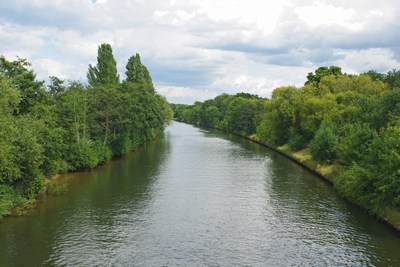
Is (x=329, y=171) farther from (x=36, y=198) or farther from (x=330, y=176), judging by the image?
(x=36, y=198)

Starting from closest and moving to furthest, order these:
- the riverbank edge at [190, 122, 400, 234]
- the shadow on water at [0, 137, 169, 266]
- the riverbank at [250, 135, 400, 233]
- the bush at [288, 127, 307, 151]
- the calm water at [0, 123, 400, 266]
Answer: the calm water at [0, 123, 400, 266] → the shadow on water at [0, 137, 169, 266] → the riverbank edge at [190, 122, 400, 234] → the riverbank at [250, 135, 400, 233] → the bush at [288, 127, 307, 151]

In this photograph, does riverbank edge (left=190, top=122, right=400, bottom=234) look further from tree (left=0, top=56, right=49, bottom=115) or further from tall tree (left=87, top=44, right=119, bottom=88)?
tall tree (left=87, top=44, right=119, bottom=88)

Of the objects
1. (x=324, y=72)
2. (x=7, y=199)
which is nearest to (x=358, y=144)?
(x=7, y=199)

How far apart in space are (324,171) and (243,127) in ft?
251

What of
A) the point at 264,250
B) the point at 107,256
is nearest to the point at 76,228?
the point at 107,256

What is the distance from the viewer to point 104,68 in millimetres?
87312

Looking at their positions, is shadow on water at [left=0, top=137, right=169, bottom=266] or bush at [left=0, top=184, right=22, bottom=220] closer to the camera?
shadow on water at [left=0, top=137, right=169, bottom=266]

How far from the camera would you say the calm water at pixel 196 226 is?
24.9 metres

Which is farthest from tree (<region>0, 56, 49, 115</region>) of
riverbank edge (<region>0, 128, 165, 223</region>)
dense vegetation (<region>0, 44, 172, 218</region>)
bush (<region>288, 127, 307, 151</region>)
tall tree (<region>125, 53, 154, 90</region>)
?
tall tree (<region>125, 53, 154, 90</region>)

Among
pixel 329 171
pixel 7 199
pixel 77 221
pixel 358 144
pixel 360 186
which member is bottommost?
pixel 77 221

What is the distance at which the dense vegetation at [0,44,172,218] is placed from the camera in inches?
1255

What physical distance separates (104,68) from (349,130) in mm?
56935

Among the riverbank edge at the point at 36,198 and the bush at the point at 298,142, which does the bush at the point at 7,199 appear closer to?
the riverbank edge at the point at 36,198

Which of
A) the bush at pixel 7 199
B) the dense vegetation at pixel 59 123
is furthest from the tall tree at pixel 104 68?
the bush at pixel 7 199
